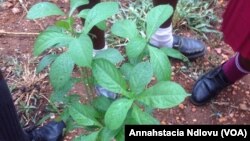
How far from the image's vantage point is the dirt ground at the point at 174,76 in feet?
5.12

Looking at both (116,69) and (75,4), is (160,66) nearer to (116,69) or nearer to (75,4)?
(116,69)

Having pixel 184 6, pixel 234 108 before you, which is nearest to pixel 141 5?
pixel 184 6

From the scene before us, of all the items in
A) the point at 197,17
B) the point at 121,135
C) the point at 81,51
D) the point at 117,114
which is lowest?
the point at 197,17

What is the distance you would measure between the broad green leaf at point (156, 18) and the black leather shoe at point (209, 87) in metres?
0.92

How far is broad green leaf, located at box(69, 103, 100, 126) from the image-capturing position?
76 cm

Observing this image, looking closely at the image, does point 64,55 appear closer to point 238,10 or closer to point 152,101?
point 152,101

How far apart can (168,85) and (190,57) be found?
1.14m

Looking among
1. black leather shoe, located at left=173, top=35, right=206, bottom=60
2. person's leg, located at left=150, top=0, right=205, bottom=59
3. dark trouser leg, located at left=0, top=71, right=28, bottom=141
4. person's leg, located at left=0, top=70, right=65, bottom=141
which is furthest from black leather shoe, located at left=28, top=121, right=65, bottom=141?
black leather shoe, located at left=173, top=35, right=206, bottom=60

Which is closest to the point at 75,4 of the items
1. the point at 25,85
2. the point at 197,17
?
the point at 25,85

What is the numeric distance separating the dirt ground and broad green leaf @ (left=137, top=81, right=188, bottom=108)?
89 cm

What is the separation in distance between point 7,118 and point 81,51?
46 centimetres

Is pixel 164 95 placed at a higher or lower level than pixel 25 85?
higher

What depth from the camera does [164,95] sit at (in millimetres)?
648

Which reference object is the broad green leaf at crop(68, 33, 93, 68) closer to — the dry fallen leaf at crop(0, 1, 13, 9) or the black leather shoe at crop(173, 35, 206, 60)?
the black leather shoe at crop(173, 35, 206, 60)
